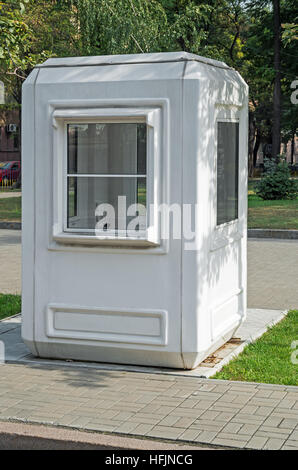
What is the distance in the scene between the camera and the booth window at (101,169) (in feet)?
22.6

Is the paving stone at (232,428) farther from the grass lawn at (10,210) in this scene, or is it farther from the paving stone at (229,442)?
the grass lawn at (10,210)

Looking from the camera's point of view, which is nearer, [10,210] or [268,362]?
[268,362]

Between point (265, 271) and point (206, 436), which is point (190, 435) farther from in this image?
point (265, 271)

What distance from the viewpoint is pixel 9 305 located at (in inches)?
388

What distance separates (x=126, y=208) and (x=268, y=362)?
6.03ft

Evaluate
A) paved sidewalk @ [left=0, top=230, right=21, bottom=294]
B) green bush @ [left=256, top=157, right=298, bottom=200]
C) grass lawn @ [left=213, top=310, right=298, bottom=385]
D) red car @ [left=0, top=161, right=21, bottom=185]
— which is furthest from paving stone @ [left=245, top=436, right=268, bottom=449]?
red car @ [left=0, top=161, right=21, bottom=185]

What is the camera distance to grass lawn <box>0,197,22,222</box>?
22.0m

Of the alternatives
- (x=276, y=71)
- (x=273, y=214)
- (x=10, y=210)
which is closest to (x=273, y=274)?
(x=273, y=214)

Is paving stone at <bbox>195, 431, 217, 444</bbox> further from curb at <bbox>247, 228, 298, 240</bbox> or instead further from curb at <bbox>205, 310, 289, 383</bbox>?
curb at <bbox>247, 228, 298, 240</bbox>

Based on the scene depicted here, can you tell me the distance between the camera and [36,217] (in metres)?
6.98

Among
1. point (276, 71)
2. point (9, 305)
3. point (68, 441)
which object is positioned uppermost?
point (276, 71)

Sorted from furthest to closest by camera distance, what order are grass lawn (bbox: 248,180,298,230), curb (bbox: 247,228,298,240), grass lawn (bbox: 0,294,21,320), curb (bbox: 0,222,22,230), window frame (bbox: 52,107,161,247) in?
curb (bbox: 0,222,22,230) → grass lawn (bbox: 248,180,298,230) → curb (bbox: 247,228,298,240) → grass lawn (bbox: 0,294,21,320) → window frame (bbox: 52,107,161,247)

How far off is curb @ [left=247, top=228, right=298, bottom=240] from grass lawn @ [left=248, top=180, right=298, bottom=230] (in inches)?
17.4
